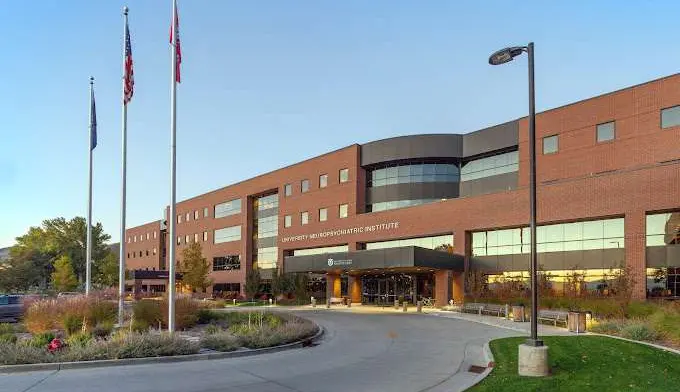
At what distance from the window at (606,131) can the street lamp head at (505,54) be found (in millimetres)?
28346

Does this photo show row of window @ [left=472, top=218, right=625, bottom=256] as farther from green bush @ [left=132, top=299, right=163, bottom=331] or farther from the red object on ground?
the red object on ground

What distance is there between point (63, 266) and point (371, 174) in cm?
4379

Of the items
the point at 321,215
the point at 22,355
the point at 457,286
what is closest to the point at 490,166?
the point at 457,286

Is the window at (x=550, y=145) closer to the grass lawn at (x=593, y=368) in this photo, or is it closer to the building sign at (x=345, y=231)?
the building sign at (x=345, y=231)

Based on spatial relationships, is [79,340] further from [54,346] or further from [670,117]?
[670,117]

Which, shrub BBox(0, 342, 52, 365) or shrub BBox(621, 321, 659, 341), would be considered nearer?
shrub BBox(0, 342, 52, 365)

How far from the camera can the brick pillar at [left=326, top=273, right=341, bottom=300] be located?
181ft

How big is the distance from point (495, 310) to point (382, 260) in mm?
11905

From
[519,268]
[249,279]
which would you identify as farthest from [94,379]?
[249,279]

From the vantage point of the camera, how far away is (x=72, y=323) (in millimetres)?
19469

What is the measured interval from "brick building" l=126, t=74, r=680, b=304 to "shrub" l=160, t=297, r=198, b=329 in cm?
1895

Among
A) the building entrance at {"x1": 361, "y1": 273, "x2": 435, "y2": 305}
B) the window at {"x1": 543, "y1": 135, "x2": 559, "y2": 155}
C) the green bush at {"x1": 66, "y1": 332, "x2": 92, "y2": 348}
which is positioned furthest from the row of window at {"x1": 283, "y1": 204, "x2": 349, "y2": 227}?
the green bush at {"x1": 66, "y1": 332, "x2": 92, "y2": 348}

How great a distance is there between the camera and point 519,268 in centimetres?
4144

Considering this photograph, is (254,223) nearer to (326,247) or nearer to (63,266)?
(326,247)
